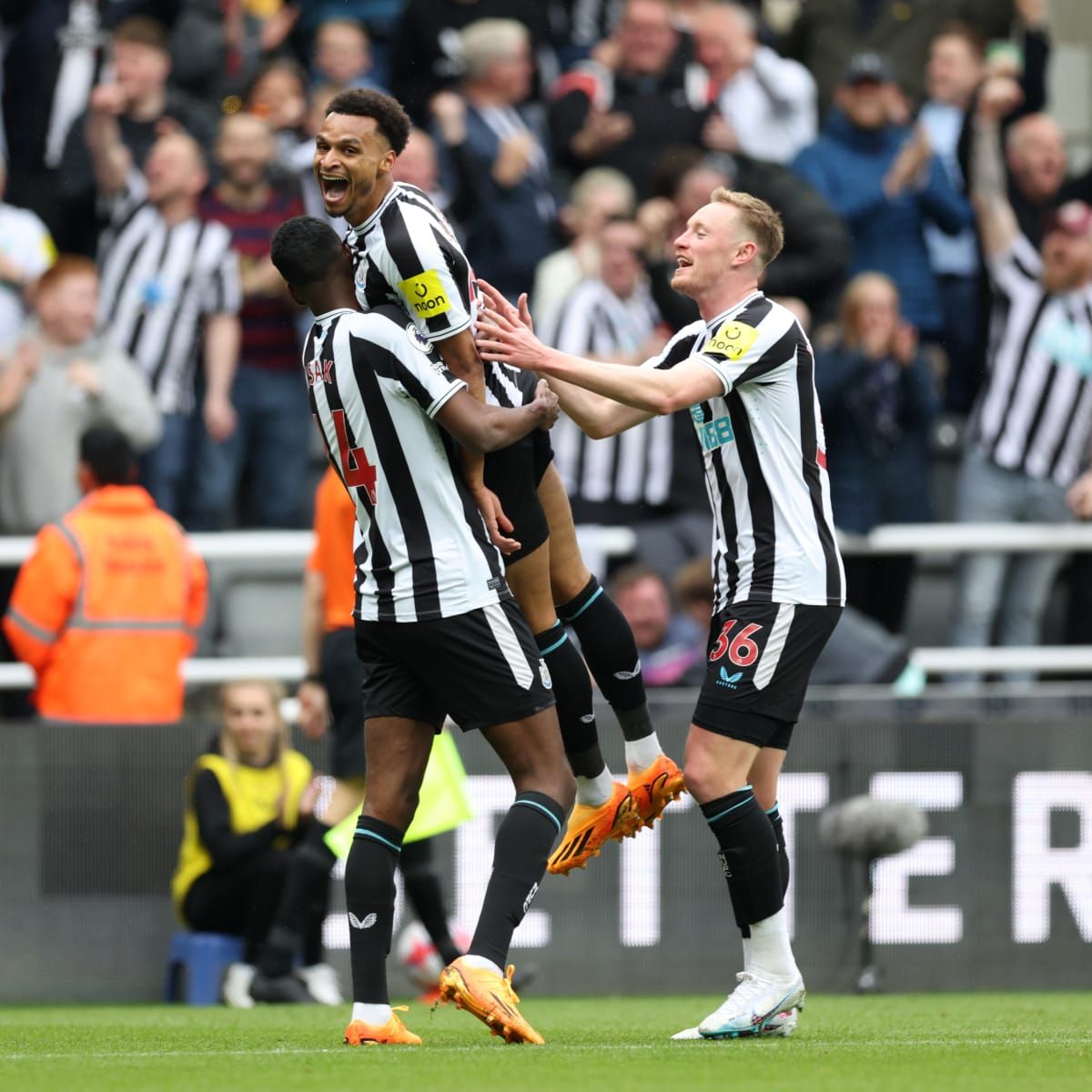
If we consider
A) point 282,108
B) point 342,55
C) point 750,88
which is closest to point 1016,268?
point 750,88

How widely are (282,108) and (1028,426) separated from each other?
406 cm

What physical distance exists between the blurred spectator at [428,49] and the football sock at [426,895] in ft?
16.0

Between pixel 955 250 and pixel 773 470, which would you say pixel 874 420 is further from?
pixel 773 470

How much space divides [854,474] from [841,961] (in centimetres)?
253

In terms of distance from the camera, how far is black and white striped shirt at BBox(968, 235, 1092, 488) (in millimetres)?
11844

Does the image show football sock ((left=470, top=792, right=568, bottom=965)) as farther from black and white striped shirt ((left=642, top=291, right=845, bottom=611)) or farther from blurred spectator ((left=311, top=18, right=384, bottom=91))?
blurred spectator ((left=311, top=18, right=384, bottom=91))

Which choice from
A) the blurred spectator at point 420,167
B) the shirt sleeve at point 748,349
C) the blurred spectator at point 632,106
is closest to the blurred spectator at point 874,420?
the blurred spectator at point 632,106

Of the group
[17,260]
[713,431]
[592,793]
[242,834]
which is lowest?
[242,834]

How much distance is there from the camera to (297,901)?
31.0ft

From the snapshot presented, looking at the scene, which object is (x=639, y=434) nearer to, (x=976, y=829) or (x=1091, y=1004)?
(x=976, y=829)

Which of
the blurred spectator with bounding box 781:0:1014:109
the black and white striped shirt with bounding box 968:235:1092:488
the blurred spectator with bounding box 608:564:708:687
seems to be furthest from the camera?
the blurred spectator with bounding box 781:0:1014:109

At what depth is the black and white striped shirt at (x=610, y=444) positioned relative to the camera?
11.4 m

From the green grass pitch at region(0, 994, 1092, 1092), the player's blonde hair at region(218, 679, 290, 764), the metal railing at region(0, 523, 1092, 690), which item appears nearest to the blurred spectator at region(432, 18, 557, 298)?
the metal railing at region(0, 523, 1092, 690)

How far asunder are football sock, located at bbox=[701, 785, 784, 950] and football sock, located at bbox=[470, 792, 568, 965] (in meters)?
0.49
